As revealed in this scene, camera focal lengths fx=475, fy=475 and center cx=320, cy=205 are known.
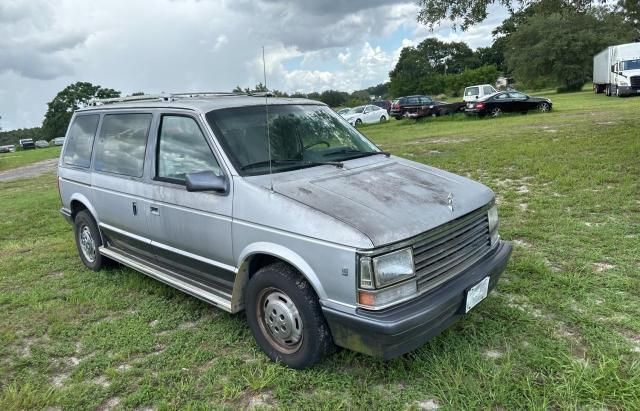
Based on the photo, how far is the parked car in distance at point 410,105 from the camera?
28.3 meters

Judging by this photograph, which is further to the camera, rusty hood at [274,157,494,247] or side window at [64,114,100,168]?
side window at [64,114,100,168]

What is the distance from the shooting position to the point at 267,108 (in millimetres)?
3867

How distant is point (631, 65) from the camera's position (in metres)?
29.3

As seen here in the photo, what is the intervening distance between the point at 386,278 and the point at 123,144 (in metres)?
3.02

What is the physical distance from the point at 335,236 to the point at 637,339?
Answer: 2.20m

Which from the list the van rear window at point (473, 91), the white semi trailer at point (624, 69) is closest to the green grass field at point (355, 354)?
the van rear window at point (473, 91)

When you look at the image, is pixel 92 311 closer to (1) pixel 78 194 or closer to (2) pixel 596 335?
(1) pixel 78 194

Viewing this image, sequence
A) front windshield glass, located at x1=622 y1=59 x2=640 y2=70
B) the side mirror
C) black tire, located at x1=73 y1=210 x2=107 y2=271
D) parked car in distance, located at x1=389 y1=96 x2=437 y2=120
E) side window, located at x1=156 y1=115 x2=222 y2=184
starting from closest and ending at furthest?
1. the side mirror
2. side window, located at x1=156 y1=115 x2=222 y2=184
3. black tire, located at x1=73 y1=210 x2=107 y2=271
4. parked car in distance, located at x1=389 y1=96 x2=437 y2=120
5. front windshield glass, located at x1=622 y1=59 x2=640 y2=70

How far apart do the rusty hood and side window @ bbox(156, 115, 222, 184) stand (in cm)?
74

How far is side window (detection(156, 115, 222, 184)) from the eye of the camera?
3.58 metres

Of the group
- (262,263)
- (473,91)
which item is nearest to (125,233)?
(262,263)

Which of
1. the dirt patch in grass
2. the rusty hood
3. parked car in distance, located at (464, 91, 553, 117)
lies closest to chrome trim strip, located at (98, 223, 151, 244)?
the rusty hood

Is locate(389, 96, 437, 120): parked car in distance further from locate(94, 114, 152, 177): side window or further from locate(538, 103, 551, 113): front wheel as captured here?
locate(94, 114, 152, 177): side window

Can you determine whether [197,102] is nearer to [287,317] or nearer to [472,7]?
[287,317]
